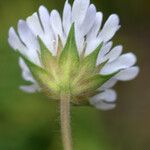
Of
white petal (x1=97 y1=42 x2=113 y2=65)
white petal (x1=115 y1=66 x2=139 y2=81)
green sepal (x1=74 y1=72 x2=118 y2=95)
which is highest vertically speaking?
white petal (x1=97 y1=42 x2=113 y2=65)

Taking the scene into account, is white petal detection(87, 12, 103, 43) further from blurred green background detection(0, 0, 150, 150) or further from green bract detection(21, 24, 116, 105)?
blurred green background detection(0, 0, 150, 150)

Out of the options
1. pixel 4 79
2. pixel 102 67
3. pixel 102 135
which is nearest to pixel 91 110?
pixel 102 135

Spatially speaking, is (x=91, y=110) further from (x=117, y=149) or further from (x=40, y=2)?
(x=40, y=2)

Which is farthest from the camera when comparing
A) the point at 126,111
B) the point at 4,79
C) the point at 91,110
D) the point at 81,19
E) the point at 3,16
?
the point at 126,111

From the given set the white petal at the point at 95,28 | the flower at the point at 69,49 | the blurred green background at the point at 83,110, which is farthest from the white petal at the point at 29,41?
the blurred green background at the point at 83,110

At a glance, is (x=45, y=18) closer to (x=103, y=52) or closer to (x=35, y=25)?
(x=35, y=25)

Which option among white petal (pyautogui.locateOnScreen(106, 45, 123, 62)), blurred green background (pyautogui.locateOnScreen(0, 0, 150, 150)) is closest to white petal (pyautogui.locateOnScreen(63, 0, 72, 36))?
white petal (pyautogui.locateOnScreen(106, 45, 123, 62))

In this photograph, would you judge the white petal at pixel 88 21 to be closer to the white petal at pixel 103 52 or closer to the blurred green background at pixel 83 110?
the white petal at pixel 103 52
